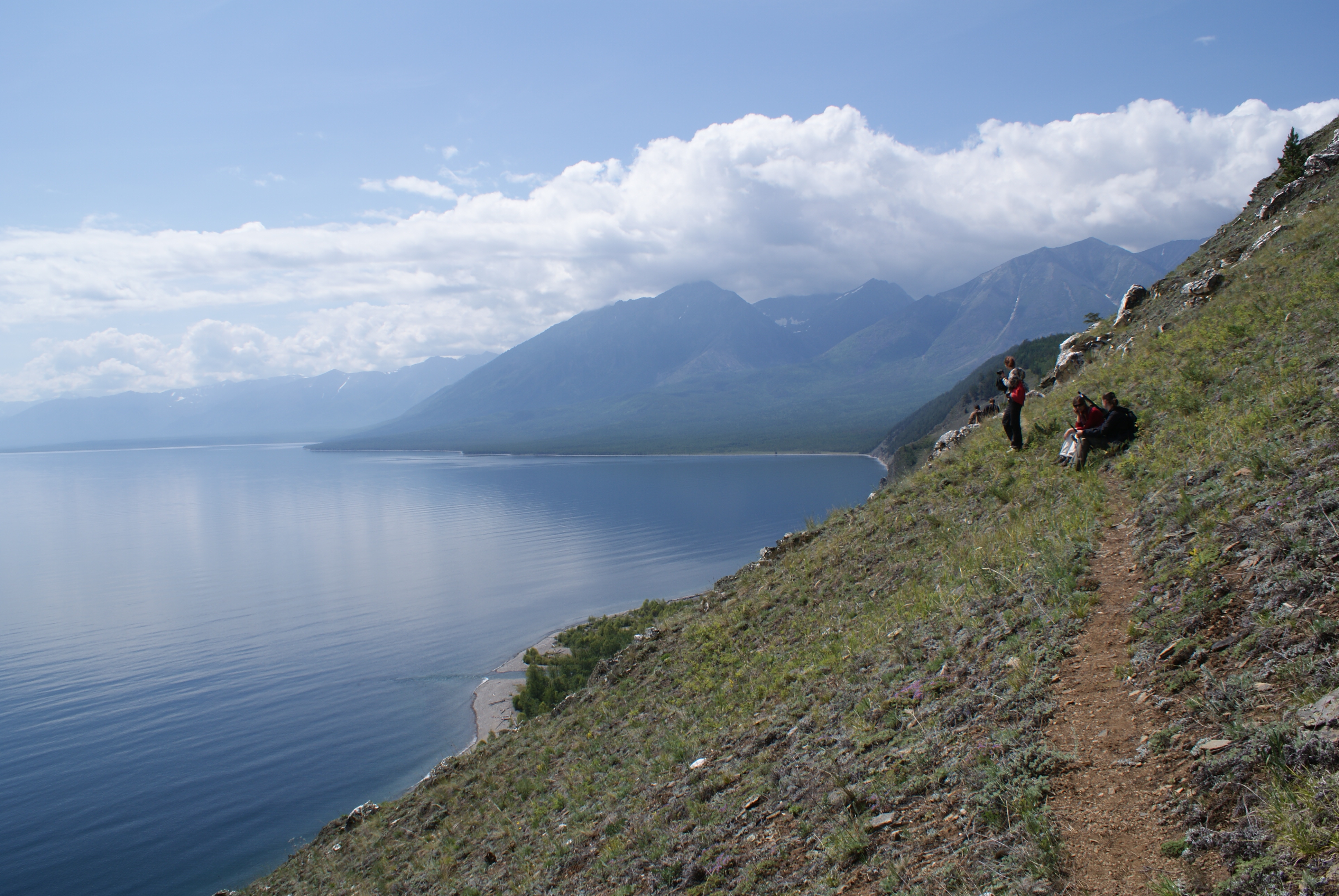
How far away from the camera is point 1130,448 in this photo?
1409 centimetres

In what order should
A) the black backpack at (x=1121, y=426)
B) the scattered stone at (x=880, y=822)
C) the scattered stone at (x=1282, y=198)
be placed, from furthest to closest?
1. the scattered stone at (x=1282, y=198)
2. the black backpack at (x=1121, y=426)
3. the scattered stone at (x=880, y=822)

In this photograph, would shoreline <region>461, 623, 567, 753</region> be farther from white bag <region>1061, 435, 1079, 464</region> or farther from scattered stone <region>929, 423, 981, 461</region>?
white bag <region>1061, 435, 1079, 464</region>

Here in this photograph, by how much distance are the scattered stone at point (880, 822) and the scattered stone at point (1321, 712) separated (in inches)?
139

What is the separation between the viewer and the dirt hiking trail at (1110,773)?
16.4 ft

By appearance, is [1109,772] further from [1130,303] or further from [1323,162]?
[1323,162]

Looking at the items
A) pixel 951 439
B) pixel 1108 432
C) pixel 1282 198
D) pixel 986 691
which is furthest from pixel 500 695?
pixel 1282 198

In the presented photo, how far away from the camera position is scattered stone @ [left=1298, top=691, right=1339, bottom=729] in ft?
16.6

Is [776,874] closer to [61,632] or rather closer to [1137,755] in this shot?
[1137,755]

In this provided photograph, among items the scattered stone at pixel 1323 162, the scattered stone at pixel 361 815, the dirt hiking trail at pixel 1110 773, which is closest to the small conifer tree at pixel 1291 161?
the scattered stone at pixel 1323 162

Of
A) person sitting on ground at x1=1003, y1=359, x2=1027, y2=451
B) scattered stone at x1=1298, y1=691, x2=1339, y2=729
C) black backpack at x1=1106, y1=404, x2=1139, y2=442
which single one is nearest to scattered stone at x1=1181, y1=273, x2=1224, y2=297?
person sitting on ground at x1=1003, y1=359, x2=1027, y2=451

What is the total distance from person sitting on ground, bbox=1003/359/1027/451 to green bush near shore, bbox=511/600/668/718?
21.0m

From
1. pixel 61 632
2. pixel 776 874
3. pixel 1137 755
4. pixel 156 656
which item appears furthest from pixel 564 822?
pixel 61 632

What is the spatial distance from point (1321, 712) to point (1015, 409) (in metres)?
14.1

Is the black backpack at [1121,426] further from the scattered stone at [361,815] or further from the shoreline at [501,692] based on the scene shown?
the shoreline at [501,692]
